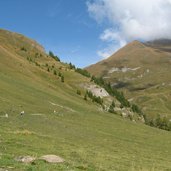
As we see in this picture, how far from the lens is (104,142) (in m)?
50.9

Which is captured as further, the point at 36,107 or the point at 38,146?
the point at 36,107

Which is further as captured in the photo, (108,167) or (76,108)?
(76,108)

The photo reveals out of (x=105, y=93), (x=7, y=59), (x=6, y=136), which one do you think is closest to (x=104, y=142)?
(x=6, y=136)

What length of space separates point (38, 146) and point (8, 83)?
6041cm

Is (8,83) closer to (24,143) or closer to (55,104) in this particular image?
(55,104)

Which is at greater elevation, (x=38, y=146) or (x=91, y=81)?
(x=91, y=81)

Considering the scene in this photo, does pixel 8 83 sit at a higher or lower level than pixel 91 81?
lower

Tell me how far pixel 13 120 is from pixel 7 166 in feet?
104

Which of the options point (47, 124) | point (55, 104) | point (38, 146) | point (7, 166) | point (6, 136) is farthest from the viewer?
point (55, 104)

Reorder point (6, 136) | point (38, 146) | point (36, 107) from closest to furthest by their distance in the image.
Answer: point (38, 146), point (6, 136), point (36, 107)

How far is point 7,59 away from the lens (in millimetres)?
137250

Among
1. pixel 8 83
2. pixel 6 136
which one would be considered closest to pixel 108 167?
pixel 6 136

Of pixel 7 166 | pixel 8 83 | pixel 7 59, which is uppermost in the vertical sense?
pixel 7 59

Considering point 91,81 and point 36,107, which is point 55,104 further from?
point 91,81
